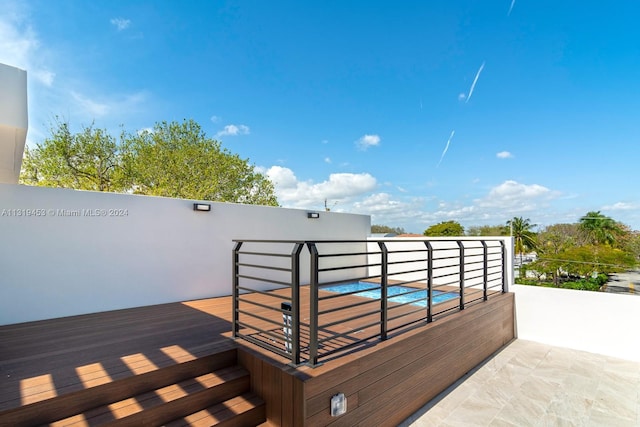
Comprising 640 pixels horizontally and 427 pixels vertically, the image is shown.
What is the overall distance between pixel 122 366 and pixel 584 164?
Result: 75.2 ft

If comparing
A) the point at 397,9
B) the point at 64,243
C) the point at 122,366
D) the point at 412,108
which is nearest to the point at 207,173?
the point at 412,108

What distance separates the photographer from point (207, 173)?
1977cm

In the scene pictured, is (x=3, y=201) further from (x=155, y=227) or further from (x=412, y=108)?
(x=412, y=108)

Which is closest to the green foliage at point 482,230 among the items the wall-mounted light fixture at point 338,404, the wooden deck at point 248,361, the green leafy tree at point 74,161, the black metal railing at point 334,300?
the black metal railing at point 334,300

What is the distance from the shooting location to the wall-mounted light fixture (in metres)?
2.37

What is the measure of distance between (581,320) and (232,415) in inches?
227

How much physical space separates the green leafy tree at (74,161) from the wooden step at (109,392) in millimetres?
18533

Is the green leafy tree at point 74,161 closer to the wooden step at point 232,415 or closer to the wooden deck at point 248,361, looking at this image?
the wooden deck at point 248,361

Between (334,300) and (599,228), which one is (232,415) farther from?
(599,228)

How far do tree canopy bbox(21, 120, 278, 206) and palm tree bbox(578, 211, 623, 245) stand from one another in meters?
19.2

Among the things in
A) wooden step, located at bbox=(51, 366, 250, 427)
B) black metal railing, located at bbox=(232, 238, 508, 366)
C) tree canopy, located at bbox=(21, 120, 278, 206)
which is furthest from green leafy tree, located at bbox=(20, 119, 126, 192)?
wooden step, located at bbox=(51, 366, 250, 427)

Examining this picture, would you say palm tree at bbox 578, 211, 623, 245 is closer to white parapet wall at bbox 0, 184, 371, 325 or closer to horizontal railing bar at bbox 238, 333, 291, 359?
A: white parapet wall at bbox 0, 184, 371, 325

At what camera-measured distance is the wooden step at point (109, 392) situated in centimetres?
194

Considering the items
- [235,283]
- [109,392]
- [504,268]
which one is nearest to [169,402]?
[109,392]
